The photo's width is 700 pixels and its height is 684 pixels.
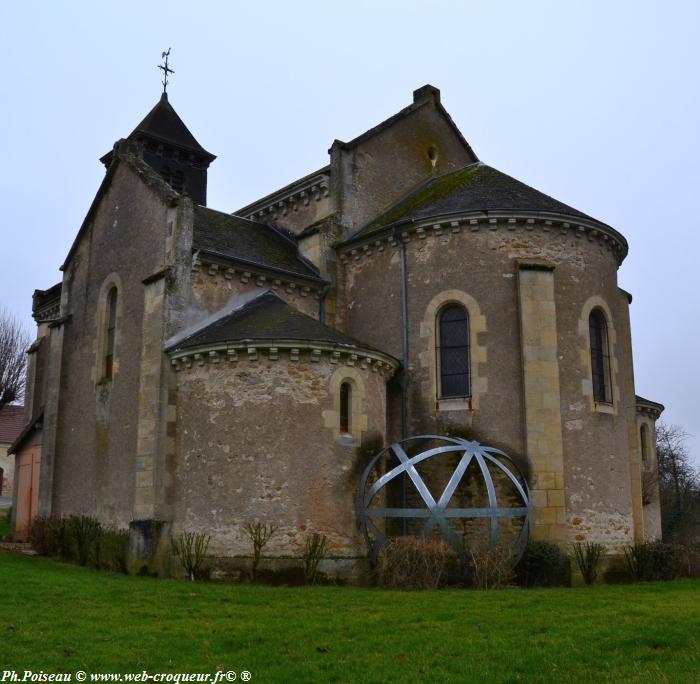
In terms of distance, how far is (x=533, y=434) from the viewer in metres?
17.7

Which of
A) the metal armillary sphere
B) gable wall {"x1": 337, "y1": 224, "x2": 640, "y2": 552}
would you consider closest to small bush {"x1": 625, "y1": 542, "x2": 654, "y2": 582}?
gable wall {"x1": 337, "y1": 224, "x2": 640, "y2": 552}

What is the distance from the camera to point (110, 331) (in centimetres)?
2231

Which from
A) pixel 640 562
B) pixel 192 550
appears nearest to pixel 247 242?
pixel 192 550

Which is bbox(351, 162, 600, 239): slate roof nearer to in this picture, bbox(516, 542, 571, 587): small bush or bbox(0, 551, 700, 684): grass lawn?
bbox(516, 542, 571, 587): small bush

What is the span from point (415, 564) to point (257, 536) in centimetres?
336

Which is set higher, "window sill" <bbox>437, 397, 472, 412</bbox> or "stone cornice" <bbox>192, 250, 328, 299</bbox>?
"stone cornice" <bbox>192, 250, 328, 299</bbox>

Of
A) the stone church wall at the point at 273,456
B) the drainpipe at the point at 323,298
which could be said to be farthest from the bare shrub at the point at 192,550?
the drainpipe at the point at 323,298

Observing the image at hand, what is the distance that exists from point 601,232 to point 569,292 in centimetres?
194

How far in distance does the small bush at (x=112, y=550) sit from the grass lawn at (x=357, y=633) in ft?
13.8

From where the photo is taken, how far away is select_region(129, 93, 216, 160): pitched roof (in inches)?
1156

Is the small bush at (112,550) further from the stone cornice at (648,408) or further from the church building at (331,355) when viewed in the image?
the stone cornice at (648,408)

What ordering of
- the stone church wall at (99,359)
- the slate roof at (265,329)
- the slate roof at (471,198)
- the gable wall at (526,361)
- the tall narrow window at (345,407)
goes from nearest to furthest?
the slate roof at (265,329)
the tall narrow window at (345,407)
the gable wall at (526,361)
the slate roof at (471,198)
the stone church wall at (99,359)

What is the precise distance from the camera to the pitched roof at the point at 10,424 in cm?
5078

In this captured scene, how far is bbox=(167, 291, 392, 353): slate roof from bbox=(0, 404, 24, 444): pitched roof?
35.8 metres
